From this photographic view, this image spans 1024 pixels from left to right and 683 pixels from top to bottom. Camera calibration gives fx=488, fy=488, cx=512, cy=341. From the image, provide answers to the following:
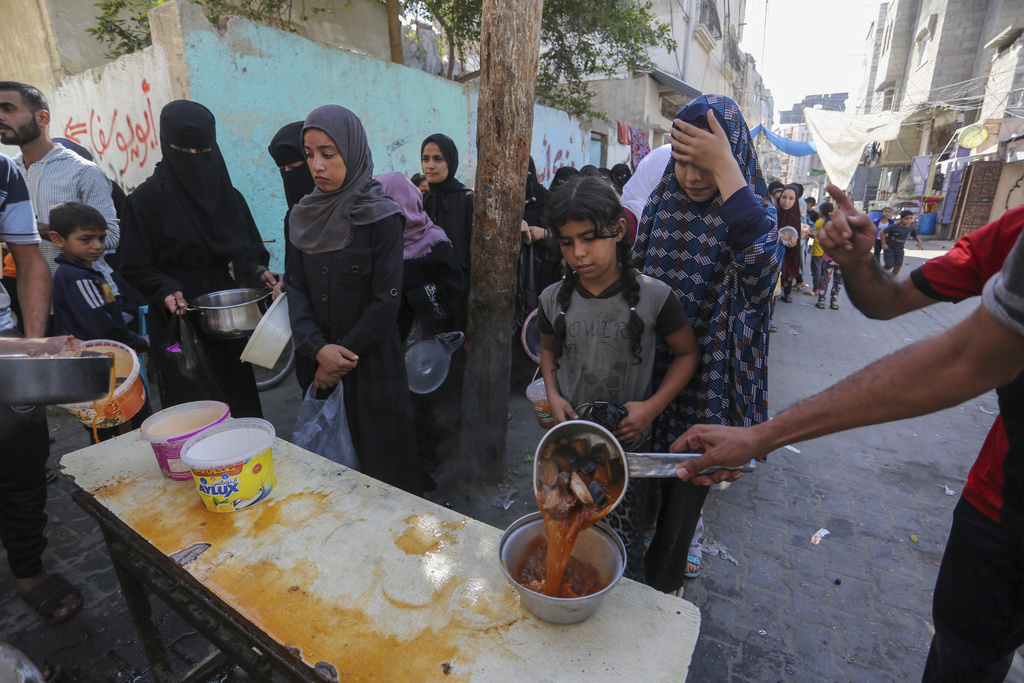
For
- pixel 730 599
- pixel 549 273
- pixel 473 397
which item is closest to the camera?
pixel 730 599

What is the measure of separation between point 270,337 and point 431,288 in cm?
112

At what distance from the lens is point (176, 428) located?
6.03 ft

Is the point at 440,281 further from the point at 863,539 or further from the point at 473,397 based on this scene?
the point at 863,539

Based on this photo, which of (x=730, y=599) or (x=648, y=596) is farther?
(x=730, y=599)

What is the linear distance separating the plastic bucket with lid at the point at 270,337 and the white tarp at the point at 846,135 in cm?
2051

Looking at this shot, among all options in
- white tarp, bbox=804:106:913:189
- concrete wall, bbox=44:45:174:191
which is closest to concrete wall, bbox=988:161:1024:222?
white tarp, bbox=804:106:913:189

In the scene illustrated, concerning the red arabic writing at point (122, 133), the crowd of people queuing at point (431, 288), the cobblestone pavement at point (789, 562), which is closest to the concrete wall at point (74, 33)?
the red arabic writing at point (122, 133)

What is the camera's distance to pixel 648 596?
3.97 feet

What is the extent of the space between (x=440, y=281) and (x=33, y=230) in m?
1.95

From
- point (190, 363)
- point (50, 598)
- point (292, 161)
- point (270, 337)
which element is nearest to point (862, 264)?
point (270, 337)

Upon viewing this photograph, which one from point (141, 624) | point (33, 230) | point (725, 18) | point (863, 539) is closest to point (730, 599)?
point (863, 539)

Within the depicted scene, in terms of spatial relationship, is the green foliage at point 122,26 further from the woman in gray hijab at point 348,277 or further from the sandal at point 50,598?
the sandal at point 50,598

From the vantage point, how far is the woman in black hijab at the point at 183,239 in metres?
2.72

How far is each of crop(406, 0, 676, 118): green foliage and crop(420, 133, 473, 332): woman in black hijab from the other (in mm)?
5256
